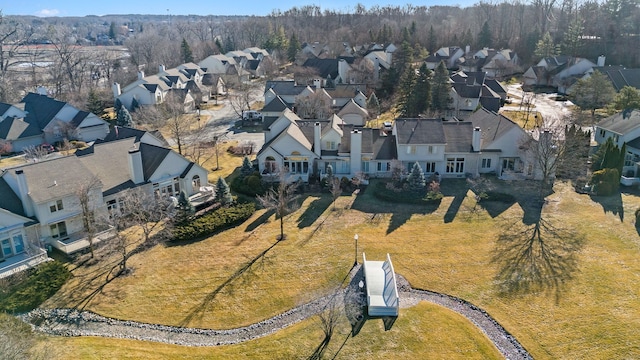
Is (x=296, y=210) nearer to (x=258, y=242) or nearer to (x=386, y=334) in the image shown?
(x=258, y=242)

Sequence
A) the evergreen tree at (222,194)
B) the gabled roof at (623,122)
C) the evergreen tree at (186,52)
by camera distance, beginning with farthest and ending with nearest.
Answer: the evergreen tree at (186,52) < the gabled roof at (623,122) < the evergreen tree at (222,194)

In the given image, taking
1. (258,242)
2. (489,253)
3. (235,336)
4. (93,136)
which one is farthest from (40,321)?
(93,136)

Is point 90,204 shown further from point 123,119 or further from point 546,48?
point 546,48

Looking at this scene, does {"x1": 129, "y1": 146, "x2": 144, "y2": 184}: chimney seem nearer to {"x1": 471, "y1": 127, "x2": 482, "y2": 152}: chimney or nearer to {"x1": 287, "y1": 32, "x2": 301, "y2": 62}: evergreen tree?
{"x1": 471, "y1": 127, "x2": 482, "y2": 152}: chimney

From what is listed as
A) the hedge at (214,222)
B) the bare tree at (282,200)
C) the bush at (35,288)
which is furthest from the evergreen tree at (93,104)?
the bush at (35,288)

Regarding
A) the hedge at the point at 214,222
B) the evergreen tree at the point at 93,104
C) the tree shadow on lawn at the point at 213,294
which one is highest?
the evergreen tree at the point at 93,104

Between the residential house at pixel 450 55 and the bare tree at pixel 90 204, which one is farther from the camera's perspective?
the residential house at pixel 450 55

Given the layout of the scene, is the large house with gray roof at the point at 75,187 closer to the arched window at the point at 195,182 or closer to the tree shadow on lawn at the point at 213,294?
the arched window at the point at 195,182
